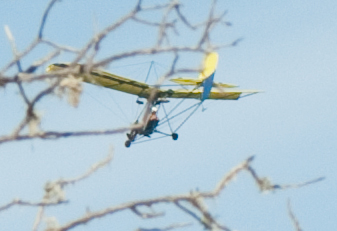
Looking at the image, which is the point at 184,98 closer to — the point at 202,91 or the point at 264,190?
the point at 202,91

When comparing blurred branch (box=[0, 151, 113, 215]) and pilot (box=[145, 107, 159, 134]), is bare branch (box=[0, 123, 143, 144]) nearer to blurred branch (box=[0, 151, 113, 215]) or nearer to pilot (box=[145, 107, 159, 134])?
blurred branch (box=[0, 151, 113, 215])

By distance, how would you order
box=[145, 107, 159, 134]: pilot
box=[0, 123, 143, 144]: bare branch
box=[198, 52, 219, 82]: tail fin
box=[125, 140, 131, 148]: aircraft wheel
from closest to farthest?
box=[0, 123, 143, 144]: bare branch → box=[198, 52, 219, 82]: tail fin → box=[145, 107, 159, 134]: pilot → box=[125, 140, 131, 148]: aircraft wheel

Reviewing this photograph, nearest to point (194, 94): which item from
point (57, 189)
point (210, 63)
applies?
point (210, 63)

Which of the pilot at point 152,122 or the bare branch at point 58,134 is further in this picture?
the pilot at point 152,122

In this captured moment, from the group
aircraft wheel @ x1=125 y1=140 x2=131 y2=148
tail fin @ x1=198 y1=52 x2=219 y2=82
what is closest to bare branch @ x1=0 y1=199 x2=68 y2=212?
tail fin @ x1=198 y1=52 x2=219 y2=82

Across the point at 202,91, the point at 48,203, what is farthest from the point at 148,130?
the point at 48,203

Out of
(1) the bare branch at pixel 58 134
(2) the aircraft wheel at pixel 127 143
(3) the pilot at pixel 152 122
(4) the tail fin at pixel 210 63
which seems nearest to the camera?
(1) the bare branch at pixel 58 134

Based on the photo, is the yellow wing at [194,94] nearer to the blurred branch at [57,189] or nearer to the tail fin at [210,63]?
the tail fin at [210,63]

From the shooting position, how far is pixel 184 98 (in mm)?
18969

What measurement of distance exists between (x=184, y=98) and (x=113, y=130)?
14634 mm

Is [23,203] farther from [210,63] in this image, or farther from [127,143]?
[127,143]

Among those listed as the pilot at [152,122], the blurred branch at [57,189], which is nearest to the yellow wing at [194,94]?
the pilot at [152,122]

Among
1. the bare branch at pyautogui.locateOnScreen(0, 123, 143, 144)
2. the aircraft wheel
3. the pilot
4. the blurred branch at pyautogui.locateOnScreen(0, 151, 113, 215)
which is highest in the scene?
the bare branch at pyautogui.locateOnScreen(0, 123, 143, 144)

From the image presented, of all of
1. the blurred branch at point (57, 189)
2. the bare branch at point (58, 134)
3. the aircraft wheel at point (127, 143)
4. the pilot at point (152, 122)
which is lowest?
the aircraft wheel at point (127, 143)
